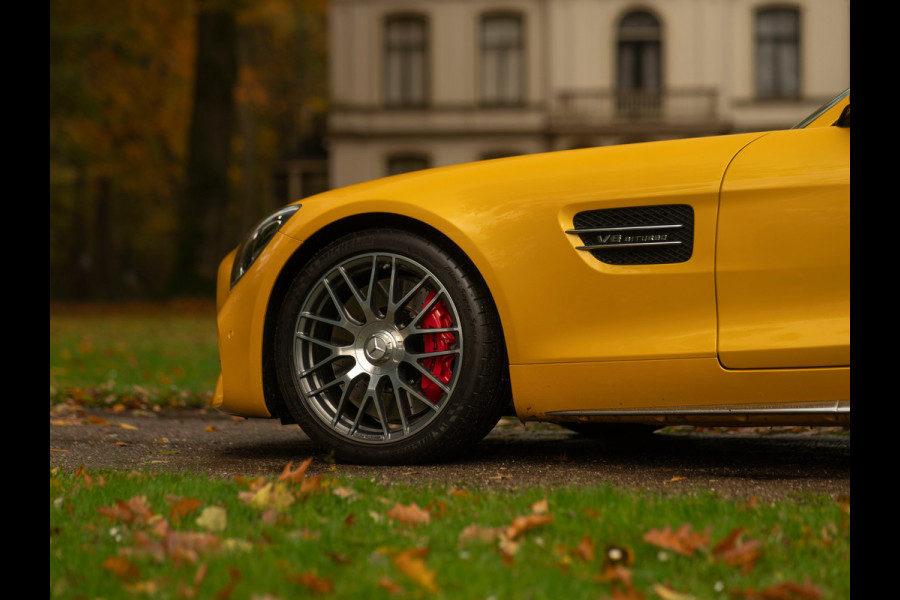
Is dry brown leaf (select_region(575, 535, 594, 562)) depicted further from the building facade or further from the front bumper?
the building facade

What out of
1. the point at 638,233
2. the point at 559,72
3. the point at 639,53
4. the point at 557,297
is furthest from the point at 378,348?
the point at 639,53

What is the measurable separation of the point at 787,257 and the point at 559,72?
26729 millimetres

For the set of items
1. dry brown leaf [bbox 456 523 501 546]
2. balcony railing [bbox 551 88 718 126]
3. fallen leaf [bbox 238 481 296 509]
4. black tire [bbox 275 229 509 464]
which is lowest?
dry brown leaf [bbox 456 523 501 546]

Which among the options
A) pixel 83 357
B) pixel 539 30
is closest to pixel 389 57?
pixel 539 30

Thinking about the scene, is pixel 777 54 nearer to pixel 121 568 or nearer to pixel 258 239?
A: pixel 258 239

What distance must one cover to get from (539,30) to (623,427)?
25.9m

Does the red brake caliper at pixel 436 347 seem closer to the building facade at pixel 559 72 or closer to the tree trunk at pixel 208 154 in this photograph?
the tree trunk at pixel 208 154

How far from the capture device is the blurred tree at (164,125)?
73.4 ft

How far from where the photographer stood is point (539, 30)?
29375mm

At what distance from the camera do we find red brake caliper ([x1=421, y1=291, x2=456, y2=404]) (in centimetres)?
379

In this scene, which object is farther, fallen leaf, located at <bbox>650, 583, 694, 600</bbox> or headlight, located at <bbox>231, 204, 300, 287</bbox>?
headlight, located at <bbox>231, 204, 300, 287</bbox>

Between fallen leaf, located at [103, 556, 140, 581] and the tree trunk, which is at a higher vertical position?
the tree trunk

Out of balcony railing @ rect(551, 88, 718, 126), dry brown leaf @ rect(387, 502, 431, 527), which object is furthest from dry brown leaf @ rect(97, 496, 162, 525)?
balcony railing @ rect(551, 88, 718, 126)

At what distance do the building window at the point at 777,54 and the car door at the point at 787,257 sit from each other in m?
27.5
